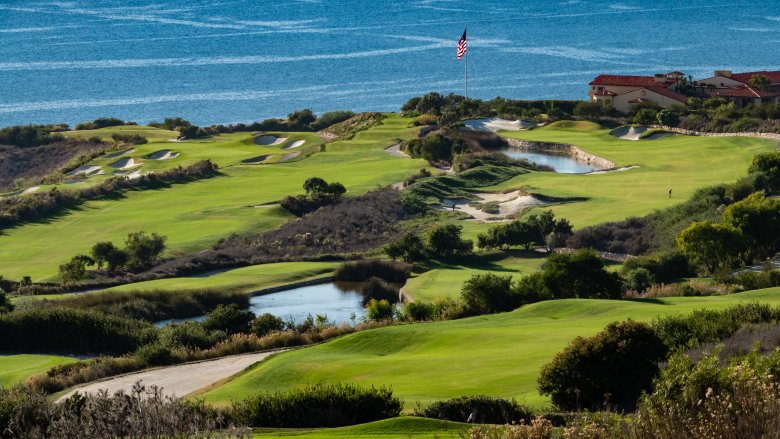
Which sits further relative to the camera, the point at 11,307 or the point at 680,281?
the point at 680,281

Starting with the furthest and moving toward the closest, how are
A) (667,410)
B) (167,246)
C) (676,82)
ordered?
(676,82) < (167,246) < (667,410)

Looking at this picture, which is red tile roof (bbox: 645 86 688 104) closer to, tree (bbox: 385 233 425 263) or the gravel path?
tree (bbox: 385 233 425 263)

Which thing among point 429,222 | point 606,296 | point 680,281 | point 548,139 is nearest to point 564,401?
point 606,296

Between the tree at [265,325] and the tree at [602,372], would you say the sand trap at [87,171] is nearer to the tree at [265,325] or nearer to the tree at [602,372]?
the tree at [265,325]

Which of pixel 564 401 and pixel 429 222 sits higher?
pixel 564 401

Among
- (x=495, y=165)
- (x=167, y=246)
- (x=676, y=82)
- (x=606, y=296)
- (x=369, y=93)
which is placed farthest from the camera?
(x=369, y=93)

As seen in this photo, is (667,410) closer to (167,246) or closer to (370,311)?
(370,311)
